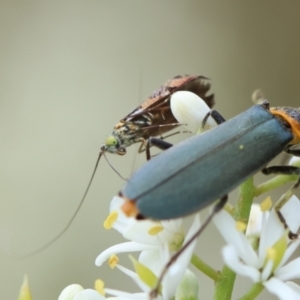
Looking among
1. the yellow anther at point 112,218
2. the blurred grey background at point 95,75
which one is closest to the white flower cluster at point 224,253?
the yellow anther at point 112,218

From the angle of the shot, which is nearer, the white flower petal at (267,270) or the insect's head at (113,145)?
the white flower petal at (267,270)

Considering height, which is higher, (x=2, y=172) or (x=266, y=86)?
(x=2, y=172)

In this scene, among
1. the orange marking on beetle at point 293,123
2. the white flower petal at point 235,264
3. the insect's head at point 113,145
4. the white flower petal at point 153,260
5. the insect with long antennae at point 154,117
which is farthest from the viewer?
the insect's head at point 113,145

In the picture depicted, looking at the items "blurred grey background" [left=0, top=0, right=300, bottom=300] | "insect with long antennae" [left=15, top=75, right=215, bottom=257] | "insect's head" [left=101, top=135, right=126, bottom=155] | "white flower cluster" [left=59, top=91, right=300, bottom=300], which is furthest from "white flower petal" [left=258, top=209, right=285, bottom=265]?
"blurred grey background" [left=0, top=0, right=300, bottom=300]

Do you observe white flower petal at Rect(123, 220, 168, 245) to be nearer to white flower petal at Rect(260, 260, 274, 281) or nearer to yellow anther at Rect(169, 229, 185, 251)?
yellow anther at Rect(169, 229, 185, 251)

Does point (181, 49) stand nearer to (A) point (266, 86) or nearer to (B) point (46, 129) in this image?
(A) point (266, 86)

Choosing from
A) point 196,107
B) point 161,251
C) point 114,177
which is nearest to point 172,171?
point 161,251

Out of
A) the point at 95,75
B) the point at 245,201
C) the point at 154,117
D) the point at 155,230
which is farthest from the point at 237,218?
the point at 95,75

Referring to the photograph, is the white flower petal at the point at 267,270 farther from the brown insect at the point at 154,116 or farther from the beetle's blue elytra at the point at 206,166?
the brown insect at the point at 154,116
